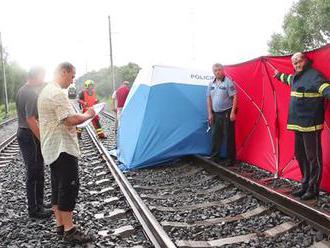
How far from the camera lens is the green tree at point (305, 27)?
98.8ft

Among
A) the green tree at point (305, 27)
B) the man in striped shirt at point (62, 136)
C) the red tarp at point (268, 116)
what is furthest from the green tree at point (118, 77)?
the man in striped shirt at point (62, 136)

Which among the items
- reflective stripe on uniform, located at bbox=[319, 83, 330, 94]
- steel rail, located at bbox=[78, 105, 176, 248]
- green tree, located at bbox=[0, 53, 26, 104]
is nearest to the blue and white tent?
steel rail, located at bbox=[78, 105, 176, 248]

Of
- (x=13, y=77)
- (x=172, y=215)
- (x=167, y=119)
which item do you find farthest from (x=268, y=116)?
(x=13, y=77)

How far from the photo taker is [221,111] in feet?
27.9

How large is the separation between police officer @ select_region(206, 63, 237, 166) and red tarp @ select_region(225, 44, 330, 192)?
0.28 meters

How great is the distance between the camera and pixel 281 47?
35531 mm

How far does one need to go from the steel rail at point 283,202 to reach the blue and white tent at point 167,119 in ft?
4.54

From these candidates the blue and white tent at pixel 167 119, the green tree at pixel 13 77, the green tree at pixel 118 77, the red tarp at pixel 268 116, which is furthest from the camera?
the green tree at pixel 13 77

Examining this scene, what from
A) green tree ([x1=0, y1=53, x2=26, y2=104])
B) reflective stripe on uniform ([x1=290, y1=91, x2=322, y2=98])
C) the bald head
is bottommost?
green tree ([x1=0, y1=53, x2=26, y2=104])

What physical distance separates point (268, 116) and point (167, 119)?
2165 millimetres

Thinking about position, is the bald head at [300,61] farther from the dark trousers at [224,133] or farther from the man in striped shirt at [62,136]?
the man in striped shirt at [62,136]

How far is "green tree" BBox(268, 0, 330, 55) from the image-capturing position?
98.8ft

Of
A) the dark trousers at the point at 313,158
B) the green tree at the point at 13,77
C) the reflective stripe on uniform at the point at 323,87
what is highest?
the reflective stripe on uniform at the point at 323,87

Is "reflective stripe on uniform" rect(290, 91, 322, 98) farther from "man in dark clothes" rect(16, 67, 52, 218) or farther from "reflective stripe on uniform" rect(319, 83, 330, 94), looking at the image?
"man in dark clothes" rect(16, 67, 52, 218)
